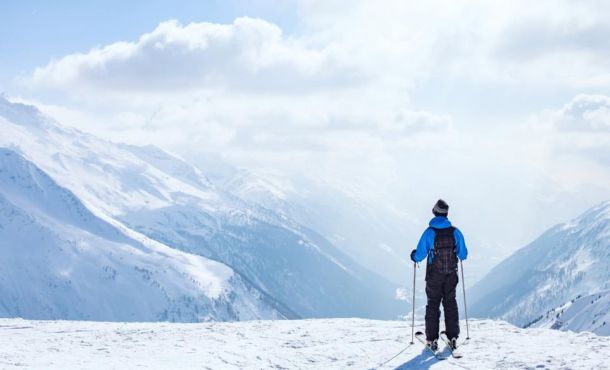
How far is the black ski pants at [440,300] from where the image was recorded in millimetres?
16562

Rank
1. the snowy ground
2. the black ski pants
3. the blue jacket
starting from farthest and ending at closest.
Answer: the blue jacket < the black ski pants < the snowy ground

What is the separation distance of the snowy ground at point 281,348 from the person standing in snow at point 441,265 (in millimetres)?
1028

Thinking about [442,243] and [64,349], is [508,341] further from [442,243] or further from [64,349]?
[64,349]

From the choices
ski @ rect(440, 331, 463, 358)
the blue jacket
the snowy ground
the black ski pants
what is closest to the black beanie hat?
the blue jacket

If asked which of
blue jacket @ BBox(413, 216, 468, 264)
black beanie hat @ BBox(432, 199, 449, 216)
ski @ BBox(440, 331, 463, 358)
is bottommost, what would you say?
ski @ BBox(440, 331, 463, 358)

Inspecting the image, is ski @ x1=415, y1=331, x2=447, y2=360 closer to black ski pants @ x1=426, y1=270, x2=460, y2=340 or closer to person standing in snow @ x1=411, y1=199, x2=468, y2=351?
person standing in snow @ x1=411, y1=199, x2=468, y2=351

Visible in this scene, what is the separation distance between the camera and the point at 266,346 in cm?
1723

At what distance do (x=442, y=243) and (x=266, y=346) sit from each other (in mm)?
6297

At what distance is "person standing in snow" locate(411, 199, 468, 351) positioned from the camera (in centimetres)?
1662

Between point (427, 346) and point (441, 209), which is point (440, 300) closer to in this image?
point (427, 346)

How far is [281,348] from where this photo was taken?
17062 millimetres

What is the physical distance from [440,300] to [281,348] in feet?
16.8

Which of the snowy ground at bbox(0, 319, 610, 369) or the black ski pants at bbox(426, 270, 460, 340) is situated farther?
the black ski pants at bbox(426, 270, 460, 340)

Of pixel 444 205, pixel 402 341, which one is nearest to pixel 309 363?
pixel 402 341
